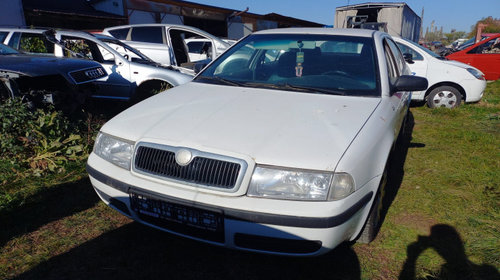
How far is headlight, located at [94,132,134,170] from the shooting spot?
226cm

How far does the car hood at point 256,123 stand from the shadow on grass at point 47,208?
0.98m

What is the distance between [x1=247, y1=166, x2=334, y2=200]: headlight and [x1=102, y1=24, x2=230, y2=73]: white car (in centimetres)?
586

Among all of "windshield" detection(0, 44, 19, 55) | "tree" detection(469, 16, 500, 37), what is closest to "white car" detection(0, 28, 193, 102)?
"windshield" detection(0, 44, 19, 55)

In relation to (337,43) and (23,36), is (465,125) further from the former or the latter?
(23,36)

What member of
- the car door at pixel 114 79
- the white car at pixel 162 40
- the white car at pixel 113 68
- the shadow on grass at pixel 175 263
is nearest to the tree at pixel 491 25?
the white car at pixel 162 40

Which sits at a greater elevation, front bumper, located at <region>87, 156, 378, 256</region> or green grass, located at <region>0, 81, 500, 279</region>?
front bumper, located at <region>87, 156, 378, 256</region>

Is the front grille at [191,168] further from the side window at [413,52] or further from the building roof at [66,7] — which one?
the building roof at [66,7]

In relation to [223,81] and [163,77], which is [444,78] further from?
[223,81]

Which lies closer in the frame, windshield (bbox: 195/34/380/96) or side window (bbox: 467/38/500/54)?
windshield (bbox: 195/34/380/96)

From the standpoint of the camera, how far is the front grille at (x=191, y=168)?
6.32ft

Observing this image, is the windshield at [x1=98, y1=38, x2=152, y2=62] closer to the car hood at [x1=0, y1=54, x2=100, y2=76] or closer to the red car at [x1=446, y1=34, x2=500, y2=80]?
the car hood at [x1=0, y1=54, x2=100, y2=76]

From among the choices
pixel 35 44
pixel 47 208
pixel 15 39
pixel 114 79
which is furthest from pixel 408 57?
pixel 15 39

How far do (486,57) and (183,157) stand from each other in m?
11.2

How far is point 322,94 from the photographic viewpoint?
276 centimetres
